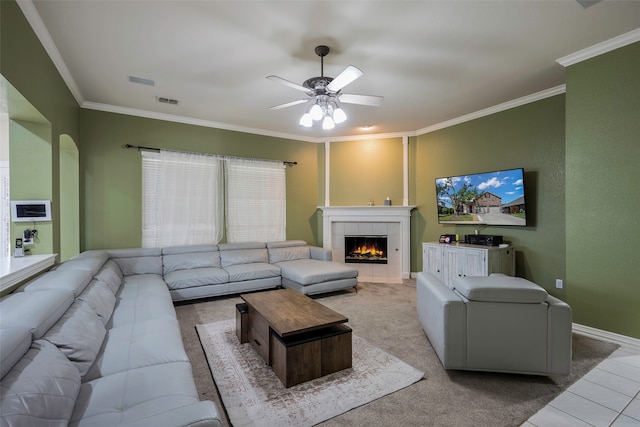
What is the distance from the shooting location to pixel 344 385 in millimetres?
2223

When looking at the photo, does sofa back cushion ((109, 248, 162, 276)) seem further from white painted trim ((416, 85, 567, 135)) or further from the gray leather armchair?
white painted trim ((416, 85, 567, 135))

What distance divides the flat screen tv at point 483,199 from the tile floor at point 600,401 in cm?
209

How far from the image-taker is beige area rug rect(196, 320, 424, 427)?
1.91 meters

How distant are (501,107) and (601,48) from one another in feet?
5.10

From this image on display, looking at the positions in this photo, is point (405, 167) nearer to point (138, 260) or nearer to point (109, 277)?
point (138, 260)

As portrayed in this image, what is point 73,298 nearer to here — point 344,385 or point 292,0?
point 344,385

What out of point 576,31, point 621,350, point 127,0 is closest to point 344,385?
point 621,350

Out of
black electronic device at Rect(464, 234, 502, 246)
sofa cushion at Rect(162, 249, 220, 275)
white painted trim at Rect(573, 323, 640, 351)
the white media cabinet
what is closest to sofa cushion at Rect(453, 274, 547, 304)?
white painted trim at Rect(573, 323, 640, 351)

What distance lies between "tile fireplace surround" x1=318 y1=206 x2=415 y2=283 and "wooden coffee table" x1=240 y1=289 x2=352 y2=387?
10.3 ft

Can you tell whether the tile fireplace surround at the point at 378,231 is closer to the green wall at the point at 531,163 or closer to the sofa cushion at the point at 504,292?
the green wall at the point at 531,163

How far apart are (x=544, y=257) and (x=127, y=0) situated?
17.4ft

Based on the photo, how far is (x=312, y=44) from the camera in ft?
9.08

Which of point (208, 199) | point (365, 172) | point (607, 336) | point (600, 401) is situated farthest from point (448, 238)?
point (208, 199)

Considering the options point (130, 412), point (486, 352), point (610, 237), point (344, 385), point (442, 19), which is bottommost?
point (344, 385)
